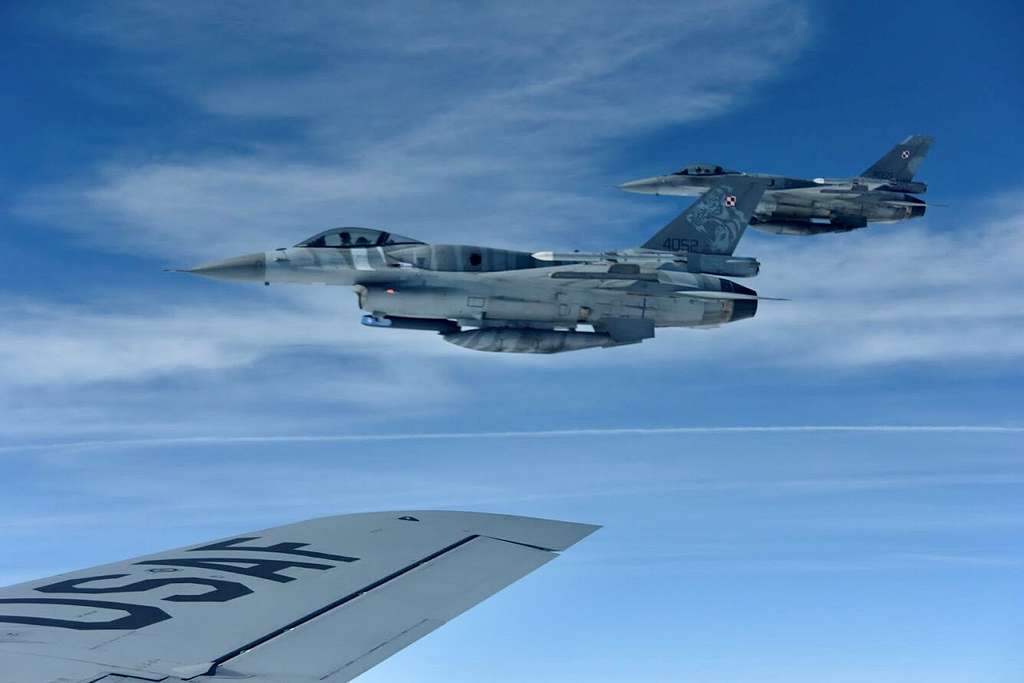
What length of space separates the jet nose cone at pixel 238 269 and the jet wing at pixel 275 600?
1283cm

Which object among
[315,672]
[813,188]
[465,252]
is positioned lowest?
[315,672]

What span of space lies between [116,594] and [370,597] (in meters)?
1.97

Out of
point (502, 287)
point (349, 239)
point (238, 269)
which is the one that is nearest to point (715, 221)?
point (502, 287)

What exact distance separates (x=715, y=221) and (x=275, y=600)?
22.4m

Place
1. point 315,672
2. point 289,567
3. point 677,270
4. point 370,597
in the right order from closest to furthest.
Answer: point 315,672
point 370,597
point 289,567
point 677,270

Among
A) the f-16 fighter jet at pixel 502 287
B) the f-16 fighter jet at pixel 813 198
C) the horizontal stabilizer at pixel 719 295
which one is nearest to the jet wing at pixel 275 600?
the f-16 fighter jet at pixel 502 287

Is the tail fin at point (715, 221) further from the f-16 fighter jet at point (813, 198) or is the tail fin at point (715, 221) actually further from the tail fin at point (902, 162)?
the tail fin at point (902, 162)

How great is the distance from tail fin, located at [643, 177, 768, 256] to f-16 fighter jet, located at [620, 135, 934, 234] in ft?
35.4

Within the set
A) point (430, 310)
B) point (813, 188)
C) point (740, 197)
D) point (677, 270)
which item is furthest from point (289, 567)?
point (813, 188)

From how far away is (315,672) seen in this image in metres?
5.26

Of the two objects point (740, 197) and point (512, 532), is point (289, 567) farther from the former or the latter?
point (740, 197)

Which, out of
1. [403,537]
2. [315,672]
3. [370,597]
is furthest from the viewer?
[403,537]

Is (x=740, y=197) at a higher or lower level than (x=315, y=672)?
higher

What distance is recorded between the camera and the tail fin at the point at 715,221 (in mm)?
25953
